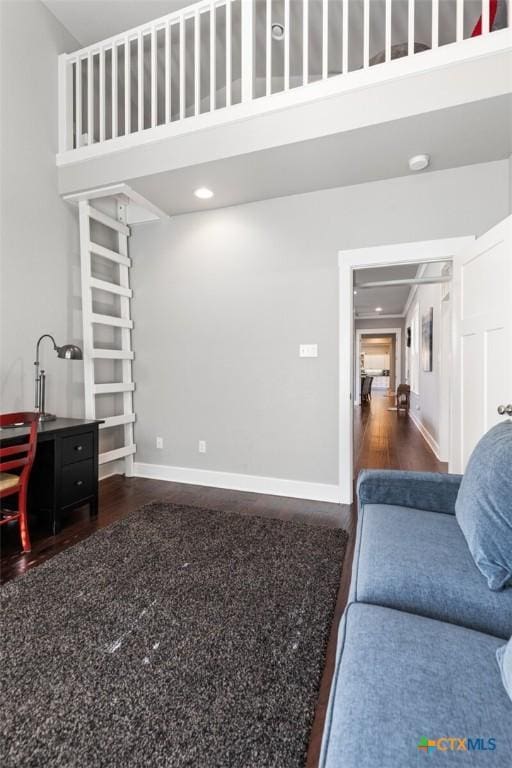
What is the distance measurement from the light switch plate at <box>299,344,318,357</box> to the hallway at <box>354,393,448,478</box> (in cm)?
146

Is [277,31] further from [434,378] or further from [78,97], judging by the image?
[434,378]

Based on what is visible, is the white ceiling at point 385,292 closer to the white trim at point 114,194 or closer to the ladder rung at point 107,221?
the white trim at point 114,194

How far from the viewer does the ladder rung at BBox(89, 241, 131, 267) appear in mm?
3250

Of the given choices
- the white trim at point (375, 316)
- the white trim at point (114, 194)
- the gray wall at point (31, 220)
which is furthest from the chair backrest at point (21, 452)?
the white trim at point (375, 316)

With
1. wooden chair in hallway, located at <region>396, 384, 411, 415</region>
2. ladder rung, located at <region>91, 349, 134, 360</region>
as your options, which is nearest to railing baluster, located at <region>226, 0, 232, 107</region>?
ladder rung, located at <region>91, 349, 134, 360</region>

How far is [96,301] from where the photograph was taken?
3.58 metres

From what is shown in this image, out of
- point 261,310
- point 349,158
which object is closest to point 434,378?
point 261,310

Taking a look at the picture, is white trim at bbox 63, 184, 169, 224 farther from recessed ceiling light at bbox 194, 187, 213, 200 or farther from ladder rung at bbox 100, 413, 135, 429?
ladder rung at bbox 100, 413, 135, 429

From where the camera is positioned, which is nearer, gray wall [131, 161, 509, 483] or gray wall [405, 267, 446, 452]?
gray wall [131, 161, 509, 483]

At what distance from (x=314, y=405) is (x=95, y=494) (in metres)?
1.83

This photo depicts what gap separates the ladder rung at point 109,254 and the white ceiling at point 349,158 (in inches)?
25.4

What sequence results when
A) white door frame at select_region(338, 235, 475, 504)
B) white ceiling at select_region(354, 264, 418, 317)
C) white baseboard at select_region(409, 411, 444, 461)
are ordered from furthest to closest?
white ceiling at select_region(354, 264, 418, 317), white baseboard at select_region(409, 411, 444, 461), white door frame at select_region(338, 235, 475, 504)

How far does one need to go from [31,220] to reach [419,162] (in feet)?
9.60

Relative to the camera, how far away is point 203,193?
3.03 metres
